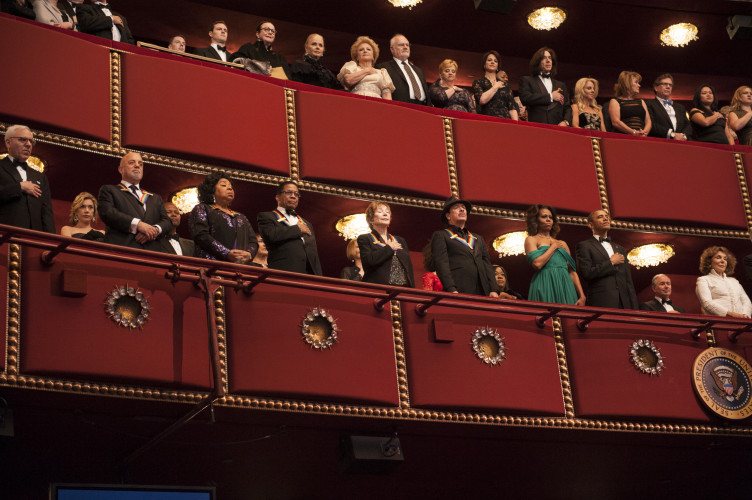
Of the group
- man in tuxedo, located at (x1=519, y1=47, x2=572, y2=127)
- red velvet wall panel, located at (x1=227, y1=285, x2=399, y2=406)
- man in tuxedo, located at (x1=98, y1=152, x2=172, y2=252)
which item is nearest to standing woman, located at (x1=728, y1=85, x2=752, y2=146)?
man in tuxedo, located at (x1=519, y1=47, x2=572, y2=127)

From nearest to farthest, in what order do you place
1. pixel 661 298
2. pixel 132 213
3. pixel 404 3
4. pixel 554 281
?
pixel 132 213
pixel 554 281
pixel 661 298
pixel 404 3

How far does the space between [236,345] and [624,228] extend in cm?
436

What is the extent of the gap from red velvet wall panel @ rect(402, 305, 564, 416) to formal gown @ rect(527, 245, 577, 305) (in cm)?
42

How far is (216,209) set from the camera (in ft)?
26.0

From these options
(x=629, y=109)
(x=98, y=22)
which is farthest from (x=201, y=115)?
(x=629, y=109)

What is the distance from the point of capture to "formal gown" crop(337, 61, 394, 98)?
10031 mm

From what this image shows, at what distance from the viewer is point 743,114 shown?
37.7 ft

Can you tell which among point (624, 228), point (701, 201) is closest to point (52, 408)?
point (624, 228)

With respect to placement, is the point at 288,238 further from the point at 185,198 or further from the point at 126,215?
the point at 185,198

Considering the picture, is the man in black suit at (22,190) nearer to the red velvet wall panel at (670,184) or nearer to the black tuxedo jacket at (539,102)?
the black tuxedo jacket at (539,102)

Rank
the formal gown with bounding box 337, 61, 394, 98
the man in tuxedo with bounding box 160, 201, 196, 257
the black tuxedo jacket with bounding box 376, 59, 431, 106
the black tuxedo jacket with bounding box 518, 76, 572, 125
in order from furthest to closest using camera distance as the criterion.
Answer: the black tuxedo jacket with bounding box 518, 76, 572, 125
the black tuxedo jacket with bounding box 376, 59, 431, 106
the formal gown with bounding box 337, 61, 394, 98
the man in tuxedo with bounding box 160, 201, 196, 257

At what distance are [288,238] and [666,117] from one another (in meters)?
4.66

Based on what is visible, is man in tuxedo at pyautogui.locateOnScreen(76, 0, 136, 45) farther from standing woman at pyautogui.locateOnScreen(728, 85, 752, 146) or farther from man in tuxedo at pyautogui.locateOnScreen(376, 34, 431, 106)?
standing woman at pyautogui.locateOnScreen(728, 85, 752, 146)

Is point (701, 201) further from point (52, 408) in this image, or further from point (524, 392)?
point (52, 408)
